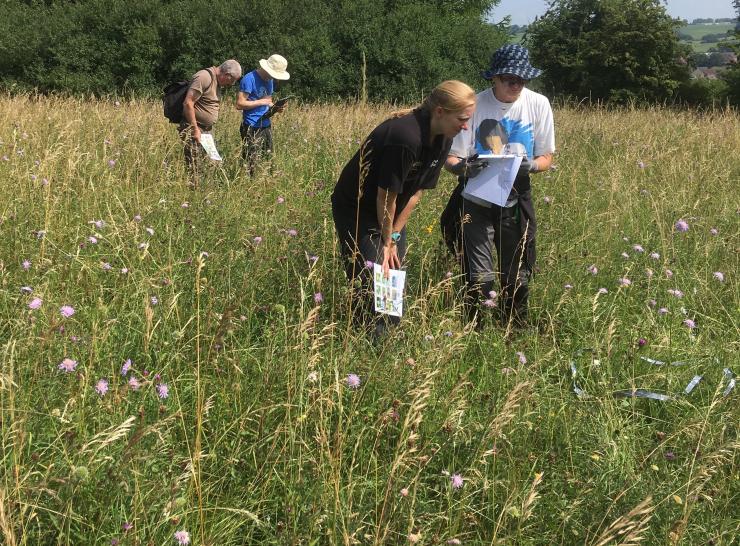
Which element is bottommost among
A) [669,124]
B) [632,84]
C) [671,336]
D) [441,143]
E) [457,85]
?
[632,84]

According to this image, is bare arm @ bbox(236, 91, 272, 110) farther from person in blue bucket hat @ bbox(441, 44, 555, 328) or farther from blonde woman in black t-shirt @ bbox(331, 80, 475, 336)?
blonde woman in black t-shirt @ bbox(331, 80, 475, 336)

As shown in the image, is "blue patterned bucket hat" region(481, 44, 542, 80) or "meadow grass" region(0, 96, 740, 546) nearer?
"meadow grass" region(0, 96, 740, 546)

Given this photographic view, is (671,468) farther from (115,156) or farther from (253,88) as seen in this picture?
(253,88)

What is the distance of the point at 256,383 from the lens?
219 centimetres

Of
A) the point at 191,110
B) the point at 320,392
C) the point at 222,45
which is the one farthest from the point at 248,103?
the point at 222,45

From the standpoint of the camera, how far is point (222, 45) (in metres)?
15.8

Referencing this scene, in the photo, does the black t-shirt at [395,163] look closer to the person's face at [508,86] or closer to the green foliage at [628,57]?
the person's face at [508,86]

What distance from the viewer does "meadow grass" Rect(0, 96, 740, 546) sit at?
5.44 feet

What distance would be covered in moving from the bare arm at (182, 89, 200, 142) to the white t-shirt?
275 centimetres

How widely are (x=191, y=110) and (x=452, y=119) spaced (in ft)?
10.6

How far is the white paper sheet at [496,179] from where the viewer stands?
3098mm

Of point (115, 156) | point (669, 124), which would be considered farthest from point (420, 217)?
point (669, 124)

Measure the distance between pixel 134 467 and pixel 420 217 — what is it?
328cm

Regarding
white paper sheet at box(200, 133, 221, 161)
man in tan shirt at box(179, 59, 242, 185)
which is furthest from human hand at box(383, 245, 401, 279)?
man in tan shirt at box(179, 59, 242, 185)
